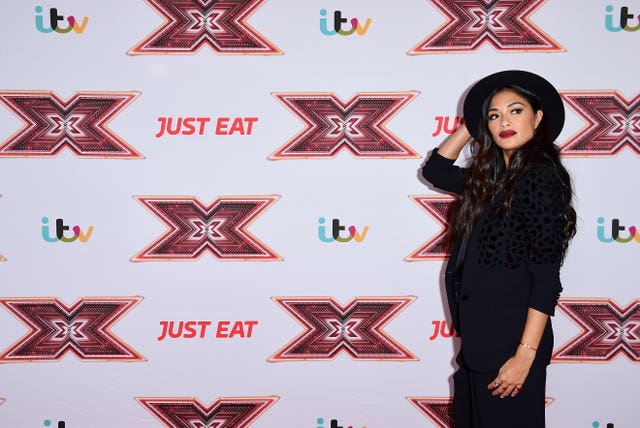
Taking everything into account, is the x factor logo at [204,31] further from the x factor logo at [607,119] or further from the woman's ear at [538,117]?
the x factor logo at [607,119]

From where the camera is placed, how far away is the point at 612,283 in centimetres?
182

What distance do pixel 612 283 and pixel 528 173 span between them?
34.2 inches

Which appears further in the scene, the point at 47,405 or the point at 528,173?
the point at 47,405

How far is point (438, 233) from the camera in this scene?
5.99ft

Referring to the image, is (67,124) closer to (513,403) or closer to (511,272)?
(511,272)

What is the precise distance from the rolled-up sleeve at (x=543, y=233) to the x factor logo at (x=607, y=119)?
70 cm

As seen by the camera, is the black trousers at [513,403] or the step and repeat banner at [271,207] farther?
the step and repeat banner at [271,207]

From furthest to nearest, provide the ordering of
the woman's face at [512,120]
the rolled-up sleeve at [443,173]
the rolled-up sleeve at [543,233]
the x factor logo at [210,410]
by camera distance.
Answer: the x factor logo at [210,410]
the rolled-up sleeve at [443,173]
the woman's face at [512,120]
the rolled-up sleeve at [543,233]

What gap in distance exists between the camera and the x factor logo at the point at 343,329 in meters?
1.84

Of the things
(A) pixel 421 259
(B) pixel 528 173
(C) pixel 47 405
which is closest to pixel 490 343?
Result: (B) pixel 528 173

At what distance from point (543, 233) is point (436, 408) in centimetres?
98

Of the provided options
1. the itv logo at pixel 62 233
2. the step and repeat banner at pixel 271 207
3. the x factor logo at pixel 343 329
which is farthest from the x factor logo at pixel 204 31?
the x factor logo at pixel 343 329

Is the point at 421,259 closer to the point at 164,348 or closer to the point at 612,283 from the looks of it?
the point at 612,283

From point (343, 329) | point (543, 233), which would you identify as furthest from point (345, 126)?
point (543, 233)
